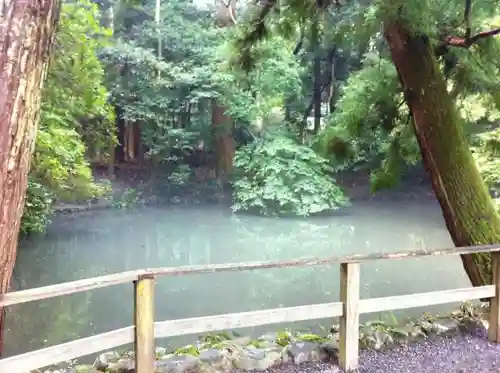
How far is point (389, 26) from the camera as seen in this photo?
3529mm

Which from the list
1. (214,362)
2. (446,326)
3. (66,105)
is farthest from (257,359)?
(66,105)

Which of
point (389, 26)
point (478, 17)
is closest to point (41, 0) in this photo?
point (389, 26)

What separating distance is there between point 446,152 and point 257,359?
6.57ft

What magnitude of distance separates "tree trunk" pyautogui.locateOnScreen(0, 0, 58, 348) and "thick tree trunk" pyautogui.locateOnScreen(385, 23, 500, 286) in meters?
2.66

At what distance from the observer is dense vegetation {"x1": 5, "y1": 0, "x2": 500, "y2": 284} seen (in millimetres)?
3875

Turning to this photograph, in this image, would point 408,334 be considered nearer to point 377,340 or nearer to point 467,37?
point 377,340

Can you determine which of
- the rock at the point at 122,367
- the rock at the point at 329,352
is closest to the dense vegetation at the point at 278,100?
the rock at the point at 329,352

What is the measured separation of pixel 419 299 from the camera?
2.99m

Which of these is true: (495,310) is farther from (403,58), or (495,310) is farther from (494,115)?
(494,115)

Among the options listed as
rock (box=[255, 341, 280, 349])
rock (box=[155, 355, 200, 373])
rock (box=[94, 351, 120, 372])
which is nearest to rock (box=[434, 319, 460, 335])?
rock (box=[255, 341, 280, 349])

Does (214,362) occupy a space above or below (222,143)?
below

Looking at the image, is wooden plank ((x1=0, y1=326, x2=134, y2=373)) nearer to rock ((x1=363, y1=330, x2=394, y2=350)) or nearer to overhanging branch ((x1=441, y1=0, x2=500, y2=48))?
rock ((x1=363, y1=330, x2=394, y2=350))

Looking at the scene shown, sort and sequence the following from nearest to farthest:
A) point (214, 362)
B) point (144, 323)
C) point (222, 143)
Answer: point (144, 323)
point (214, 362)
point (222, 143)

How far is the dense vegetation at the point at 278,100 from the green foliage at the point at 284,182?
0.04 m
